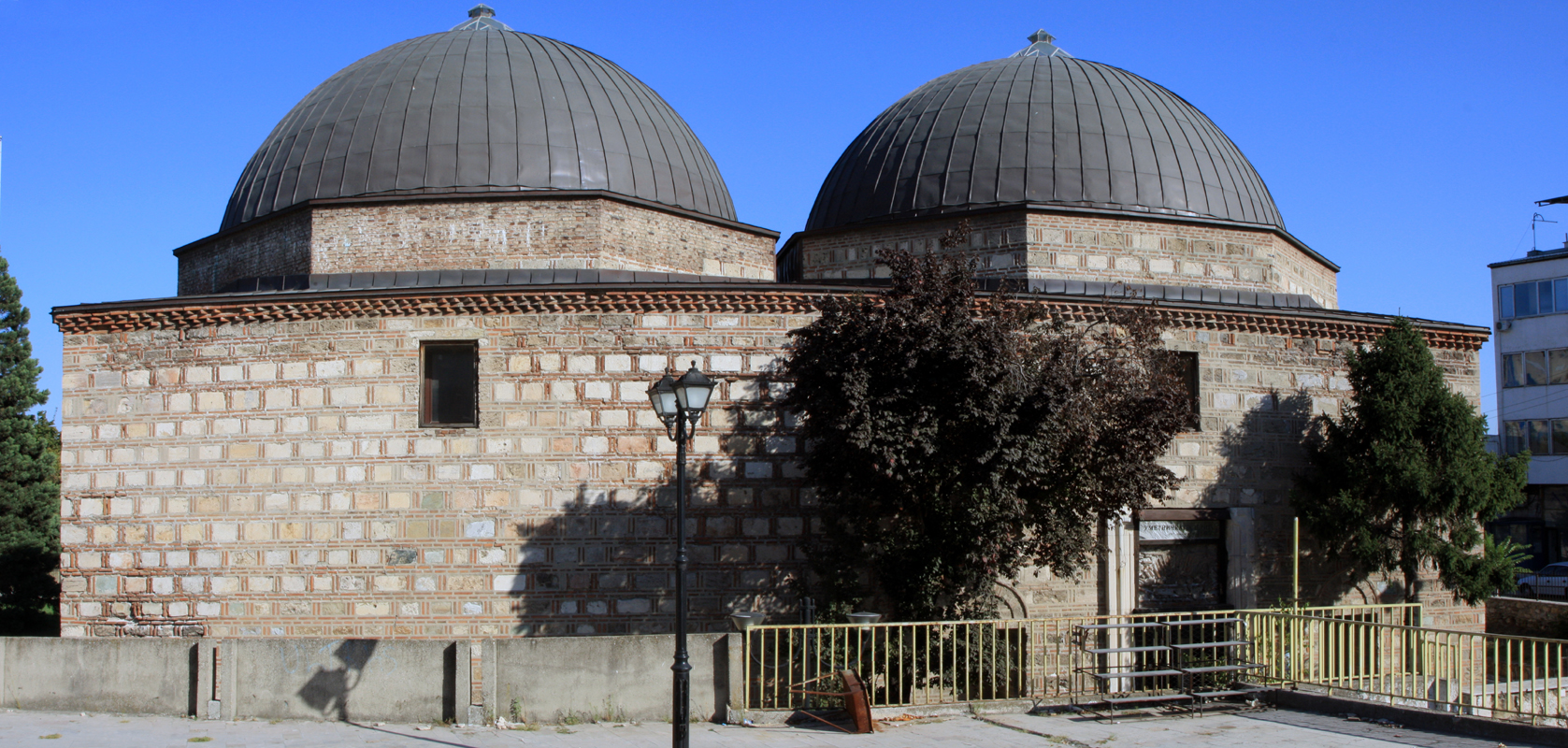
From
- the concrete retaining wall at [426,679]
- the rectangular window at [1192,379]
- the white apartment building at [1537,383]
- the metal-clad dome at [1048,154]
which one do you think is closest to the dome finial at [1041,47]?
the metal-clad dome at [1048,154]

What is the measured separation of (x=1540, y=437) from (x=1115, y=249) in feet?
86.4

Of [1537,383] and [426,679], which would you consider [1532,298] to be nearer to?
[1537,383]

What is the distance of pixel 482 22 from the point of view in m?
20.7

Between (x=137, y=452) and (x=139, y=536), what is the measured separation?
1067mm

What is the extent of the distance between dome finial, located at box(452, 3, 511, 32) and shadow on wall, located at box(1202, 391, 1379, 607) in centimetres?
1401

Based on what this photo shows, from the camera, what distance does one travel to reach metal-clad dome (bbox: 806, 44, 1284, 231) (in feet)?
59.4

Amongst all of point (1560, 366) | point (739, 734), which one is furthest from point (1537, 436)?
point (739, 734)

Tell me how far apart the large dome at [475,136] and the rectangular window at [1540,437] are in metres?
29.6

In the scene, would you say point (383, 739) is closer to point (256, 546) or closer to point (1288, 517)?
point (256, 546)

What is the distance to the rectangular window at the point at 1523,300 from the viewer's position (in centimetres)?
3600

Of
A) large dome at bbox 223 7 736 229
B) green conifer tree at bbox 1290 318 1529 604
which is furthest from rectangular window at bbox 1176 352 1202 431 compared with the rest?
large dome at bbox 223 7 736 229

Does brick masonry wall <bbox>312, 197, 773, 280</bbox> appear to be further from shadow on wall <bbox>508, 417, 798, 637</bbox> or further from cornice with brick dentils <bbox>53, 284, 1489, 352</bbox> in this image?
shadow on wall <bbox>508, 417, 798, 637</bbox>

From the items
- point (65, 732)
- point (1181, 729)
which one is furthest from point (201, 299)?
point (1181, 729)

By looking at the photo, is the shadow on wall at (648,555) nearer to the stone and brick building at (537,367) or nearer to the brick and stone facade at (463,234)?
the stone and brick building at (537,367)
